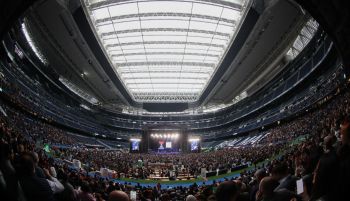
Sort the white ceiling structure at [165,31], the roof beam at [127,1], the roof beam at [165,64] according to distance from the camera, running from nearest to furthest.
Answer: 1. the roof beam at [127,1]
2. the white ceiling structure at [165,31]
3. the roof beam at [165,64]

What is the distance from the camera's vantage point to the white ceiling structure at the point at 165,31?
29459 mm

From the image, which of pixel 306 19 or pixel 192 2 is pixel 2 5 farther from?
pixel 306 19

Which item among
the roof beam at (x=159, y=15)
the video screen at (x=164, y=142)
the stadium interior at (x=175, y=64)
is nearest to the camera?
the stadium interior at (x=175, y=64)

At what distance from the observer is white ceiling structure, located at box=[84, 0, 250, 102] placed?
29459 mm

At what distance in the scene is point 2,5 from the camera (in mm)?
11914

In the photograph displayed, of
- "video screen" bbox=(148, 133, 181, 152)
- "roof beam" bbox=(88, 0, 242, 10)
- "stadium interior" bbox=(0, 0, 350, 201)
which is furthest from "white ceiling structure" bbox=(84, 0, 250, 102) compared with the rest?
"video screen" bbox=(148, 133, 181, 152)

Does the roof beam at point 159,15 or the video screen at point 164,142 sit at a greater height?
the roof beam at point 159,15

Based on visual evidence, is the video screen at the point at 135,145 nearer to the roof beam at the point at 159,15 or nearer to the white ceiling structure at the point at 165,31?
the white ceiling structure at the point at 165,31

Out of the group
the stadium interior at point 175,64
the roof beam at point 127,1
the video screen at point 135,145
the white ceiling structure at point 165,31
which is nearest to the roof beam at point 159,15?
the white ceiling structure at point 165,31

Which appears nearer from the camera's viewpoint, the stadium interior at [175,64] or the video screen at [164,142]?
the stadium interior at [175,64]

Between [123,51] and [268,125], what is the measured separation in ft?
73.4

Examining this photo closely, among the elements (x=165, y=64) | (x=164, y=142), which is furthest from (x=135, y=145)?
(x=165, y=64)

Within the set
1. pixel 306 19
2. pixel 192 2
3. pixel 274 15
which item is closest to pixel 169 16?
pixel 192 2

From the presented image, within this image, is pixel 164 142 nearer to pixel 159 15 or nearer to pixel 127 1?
pixel 159 15
